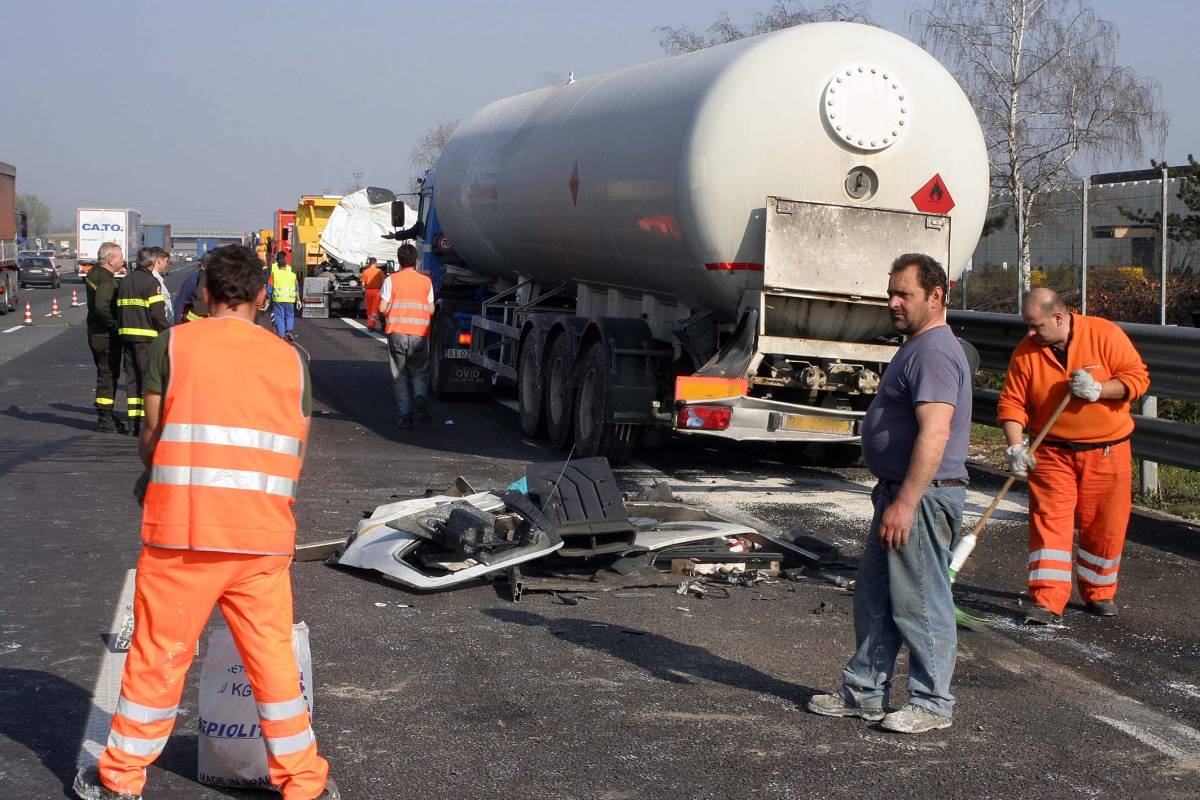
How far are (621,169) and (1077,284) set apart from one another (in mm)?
8735

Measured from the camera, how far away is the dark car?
5294cm

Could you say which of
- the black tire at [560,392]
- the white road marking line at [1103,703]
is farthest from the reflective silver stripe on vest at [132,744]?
the black tire at [560,392]

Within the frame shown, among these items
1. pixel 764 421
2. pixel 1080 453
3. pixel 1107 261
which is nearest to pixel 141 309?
pixel 764 421

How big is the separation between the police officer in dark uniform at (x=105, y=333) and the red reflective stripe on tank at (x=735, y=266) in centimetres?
637

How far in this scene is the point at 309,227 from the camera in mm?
39750

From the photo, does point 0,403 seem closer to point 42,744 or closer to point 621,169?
point 621,169

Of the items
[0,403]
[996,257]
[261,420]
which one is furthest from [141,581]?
[996,257]

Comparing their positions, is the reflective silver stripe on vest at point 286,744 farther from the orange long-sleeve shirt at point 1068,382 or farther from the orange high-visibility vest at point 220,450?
the orange long-sleeve shirt at point 1068,382

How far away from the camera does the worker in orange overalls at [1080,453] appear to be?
266 inches

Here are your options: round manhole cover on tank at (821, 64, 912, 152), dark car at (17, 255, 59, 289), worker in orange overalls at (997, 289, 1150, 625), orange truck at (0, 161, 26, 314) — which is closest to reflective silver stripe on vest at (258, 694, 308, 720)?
worker in orange overalls at (997, 289, 1150, 625)

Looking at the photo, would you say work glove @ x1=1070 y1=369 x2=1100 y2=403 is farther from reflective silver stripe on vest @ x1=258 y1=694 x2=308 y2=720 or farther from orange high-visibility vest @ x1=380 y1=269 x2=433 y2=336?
orange high-visibility vest @ x1=380 y1=269 x2=433 y2=336

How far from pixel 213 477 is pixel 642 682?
2187 mm

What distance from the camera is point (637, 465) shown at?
37.8ft

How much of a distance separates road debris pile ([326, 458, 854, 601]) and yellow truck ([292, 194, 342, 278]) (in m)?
31.6
